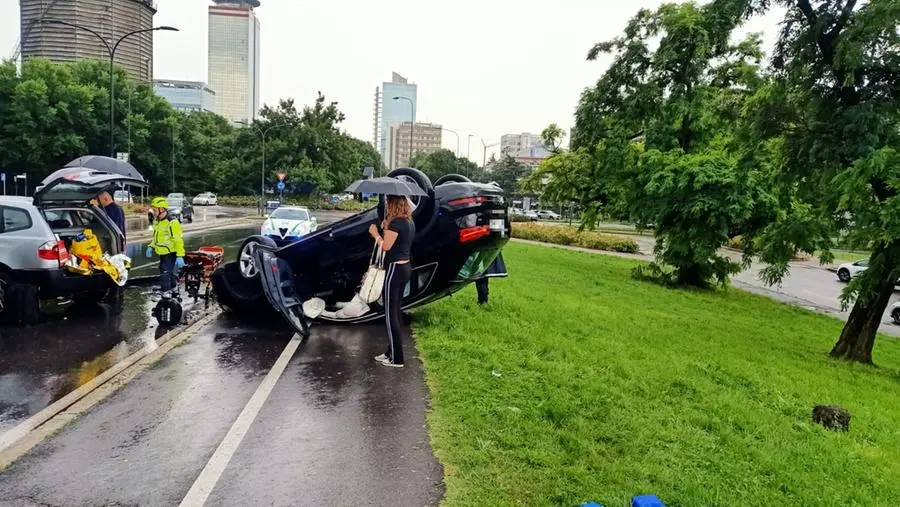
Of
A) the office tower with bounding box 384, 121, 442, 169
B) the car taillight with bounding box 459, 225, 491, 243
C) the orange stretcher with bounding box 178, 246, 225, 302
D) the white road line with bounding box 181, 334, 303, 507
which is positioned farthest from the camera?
the office tower with bounding box 384, 121, 442, 169

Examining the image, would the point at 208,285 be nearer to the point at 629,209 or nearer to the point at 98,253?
the point at 98,253

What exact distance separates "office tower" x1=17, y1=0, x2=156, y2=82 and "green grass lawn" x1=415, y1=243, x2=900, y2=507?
49.4 meters

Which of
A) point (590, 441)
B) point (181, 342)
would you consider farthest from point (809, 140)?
point (181, 342)

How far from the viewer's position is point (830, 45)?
1105cm

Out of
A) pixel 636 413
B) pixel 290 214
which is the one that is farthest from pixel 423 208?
pixel 290 214

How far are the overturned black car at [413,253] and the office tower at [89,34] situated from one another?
47.8 m

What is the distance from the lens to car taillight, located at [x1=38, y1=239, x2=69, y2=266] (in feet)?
28.0

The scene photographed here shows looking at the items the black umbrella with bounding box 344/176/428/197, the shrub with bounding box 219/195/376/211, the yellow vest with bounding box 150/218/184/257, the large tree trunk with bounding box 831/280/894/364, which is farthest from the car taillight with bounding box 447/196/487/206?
the shrub with bounding box 219/195/376/211

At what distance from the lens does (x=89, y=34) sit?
50125 mm

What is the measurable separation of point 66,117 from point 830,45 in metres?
60.7

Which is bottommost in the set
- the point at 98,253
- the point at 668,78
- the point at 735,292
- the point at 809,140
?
the point at 735,292

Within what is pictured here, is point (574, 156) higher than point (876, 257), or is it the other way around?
point (574, 156)

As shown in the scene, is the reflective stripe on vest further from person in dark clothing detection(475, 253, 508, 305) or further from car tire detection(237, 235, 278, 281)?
person in dark clothing detection(475, 253, 508, 305)

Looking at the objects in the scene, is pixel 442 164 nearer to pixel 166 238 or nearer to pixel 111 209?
pixel 111 209
